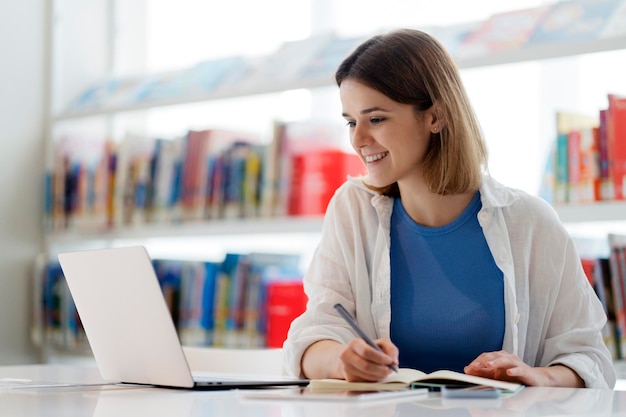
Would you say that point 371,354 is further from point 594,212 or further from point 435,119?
point 594,212

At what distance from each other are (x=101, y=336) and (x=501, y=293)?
78 cm

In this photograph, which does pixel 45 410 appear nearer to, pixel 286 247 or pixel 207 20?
pixel 286 247

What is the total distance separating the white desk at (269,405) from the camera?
0.99m

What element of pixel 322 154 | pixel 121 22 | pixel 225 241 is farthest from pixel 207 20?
pixel 322 154

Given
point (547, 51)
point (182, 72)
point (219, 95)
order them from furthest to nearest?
point (182, 72)
point (219, 95)
point (547, 51)

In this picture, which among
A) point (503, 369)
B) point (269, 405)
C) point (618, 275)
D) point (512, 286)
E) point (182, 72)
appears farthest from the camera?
point (182, 72)

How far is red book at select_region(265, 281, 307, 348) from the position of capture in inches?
112

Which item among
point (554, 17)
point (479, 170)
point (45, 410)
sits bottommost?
point (45, 410)

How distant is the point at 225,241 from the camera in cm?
349

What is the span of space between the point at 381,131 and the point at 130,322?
2.38 feet

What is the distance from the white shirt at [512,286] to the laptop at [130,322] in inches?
14.9

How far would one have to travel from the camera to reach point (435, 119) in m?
1.86

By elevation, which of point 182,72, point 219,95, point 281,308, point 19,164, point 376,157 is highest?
point 182,72

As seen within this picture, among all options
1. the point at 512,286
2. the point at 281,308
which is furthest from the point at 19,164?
the point at 512,286
